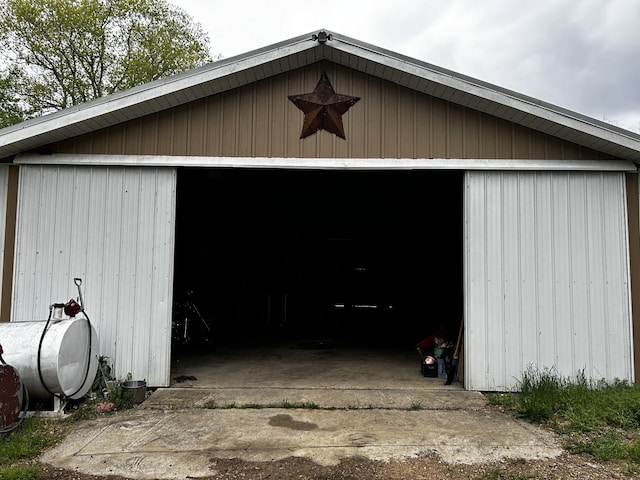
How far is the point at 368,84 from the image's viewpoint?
17.7 ft

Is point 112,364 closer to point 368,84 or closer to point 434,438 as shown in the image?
point 434,438

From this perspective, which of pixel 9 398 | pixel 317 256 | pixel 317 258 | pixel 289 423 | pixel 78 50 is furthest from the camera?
pixel 78 50

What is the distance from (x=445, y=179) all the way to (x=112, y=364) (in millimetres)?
5575

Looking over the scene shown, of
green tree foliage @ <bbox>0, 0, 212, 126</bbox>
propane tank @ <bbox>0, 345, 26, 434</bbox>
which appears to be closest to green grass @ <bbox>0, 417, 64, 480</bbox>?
propane tank @ <bbox>0, 345, 26, 434</bbox>

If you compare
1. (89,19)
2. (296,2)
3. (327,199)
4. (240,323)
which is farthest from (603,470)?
(89,19)

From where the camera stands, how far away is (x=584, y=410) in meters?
4.23

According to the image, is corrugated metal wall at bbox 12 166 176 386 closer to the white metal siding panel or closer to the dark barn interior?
the white metal siding panel

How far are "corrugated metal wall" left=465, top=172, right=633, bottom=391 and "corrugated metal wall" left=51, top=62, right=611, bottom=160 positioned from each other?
38 cm

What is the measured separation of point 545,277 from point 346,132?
2.85 m

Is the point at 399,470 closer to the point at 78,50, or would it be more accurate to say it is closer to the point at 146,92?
the point at 146,92

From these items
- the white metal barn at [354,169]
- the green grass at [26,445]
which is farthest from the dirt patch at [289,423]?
the green grass at [26,445]

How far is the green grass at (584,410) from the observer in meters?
3.54


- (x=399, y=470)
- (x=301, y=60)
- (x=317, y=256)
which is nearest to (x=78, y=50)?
(x=317, y=256)

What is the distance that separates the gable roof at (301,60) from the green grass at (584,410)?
2631 millimetres
